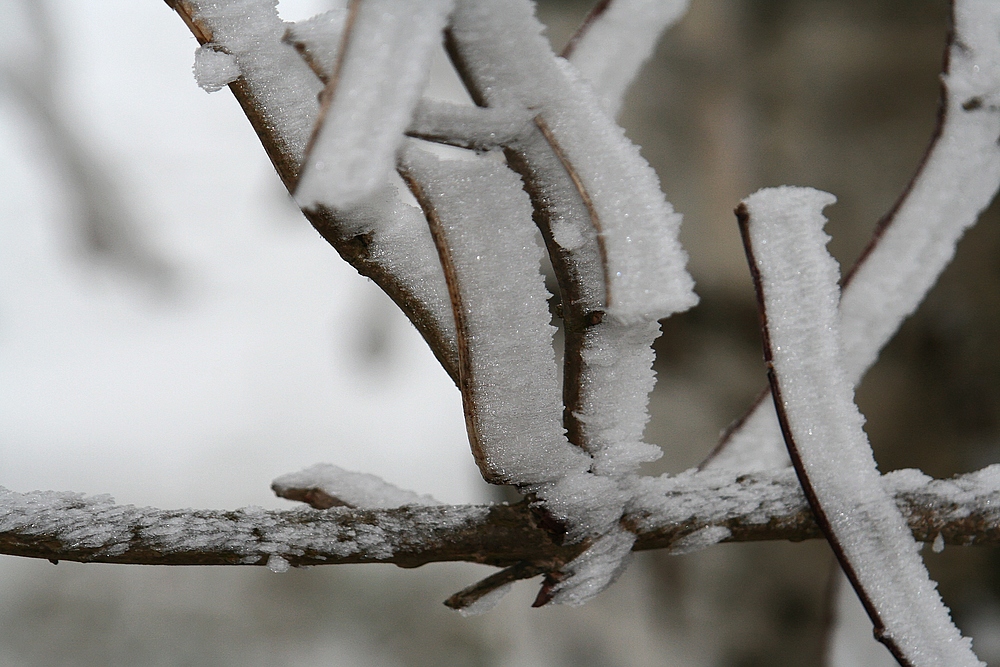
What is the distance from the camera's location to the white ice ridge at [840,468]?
5.8 inches

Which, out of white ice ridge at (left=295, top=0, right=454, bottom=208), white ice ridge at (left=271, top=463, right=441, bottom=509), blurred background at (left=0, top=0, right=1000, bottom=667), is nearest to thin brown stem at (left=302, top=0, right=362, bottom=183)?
white ice ridge at (left=295, top=0, right=454, bottom=208)

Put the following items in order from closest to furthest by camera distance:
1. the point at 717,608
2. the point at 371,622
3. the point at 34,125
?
the point at 717,608 → the point at 371,622 → the point at 34,125

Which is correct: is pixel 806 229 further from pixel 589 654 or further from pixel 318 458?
pixel 318 458

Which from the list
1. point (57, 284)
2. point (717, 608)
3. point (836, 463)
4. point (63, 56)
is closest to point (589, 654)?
point (717, 608)

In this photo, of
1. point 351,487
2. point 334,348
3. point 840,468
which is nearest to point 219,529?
point 351,487

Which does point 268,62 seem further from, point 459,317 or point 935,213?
point 935,213

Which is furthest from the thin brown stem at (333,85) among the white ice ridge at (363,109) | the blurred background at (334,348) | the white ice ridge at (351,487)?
the blurred background at (334,348)

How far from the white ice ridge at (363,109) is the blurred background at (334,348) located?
344 millimetres

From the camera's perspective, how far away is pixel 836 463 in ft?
0.50

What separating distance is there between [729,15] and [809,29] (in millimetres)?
62

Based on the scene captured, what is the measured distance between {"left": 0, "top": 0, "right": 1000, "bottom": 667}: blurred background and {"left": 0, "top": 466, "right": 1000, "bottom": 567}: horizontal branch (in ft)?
1.09

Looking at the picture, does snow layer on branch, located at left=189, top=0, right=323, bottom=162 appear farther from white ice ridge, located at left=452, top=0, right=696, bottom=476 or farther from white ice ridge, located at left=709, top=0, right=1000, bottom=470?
white ice ridge, located at left=709, top=0, right=1000, bottom=470

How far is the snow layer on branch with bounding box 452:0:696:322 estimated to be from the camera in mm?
110

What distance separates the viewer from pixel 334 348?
2.70 ft
